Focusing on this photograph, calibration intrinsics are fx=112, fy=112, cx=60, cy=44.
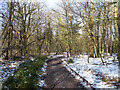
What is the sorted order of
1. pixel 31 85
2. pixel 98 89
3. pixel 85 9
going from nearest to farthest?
pixel 98 89
pixel 31 85
pixel 85 9

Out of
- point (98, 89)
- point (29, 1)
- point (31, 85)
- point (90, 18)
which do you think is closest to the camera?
point (98, 89)

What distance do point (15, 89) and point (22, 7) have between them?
15.2m

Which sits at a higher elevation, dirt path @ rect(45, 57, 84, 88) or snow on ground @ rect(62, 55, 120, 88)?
snow on ground @ rect(62, 55, 120, 88)

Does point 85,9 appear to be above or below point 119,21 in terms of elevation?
above

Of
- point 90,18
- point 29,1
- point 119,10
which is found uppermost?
point 29,1

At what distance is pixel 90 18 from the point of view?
1576 centimetres

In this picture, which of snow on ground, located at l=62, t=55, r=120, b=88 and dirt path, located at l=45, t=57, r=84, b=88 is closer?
snow on ground, located at l=62, t=55, r=120, b=88

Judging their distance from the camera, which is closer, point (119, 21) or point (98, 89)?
point (98, 89)

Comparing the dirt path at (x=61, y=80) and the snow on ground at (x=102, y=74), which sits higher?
the snow on ground at (x=102, y=74)

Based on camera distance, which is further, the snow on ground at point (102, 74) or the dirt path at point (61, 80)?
the dirt path at point (61, 80)

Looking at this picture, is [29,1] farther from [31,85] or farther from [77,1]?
[31,85]

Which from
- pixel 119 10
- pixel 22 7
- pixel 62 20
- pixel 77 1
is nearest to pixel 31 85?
pixel 119 10

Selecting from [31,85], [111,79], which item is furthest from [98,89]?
[31,85]

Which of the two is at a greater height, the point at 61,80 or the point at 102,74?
the point at 102,74
